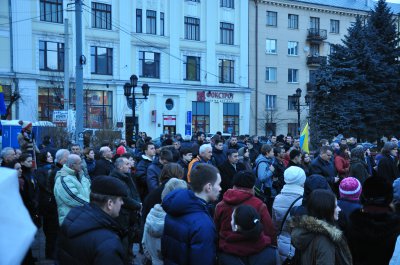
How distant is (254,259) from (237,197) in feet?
2.74

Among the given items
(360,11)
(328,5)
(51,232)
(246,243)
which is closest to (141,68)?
(328,5)

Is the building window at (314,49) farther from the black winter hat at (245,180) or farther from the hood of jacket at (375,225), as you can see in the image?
the hood of jacket at (375,225)

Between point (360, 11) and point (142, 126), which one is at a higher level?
point (360, 11)

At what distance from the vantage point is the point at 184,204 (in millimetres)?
3676

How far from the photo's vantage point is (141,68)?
124 ft

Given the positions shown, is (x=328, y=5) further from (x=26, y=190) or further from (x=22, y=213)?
(x=22, y=213)

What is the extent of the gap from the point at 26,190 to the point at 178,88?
108ft

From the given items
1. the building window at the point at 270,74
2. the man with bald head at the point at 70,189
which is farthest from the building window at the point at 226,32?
the man with bald head at the point at 70,189

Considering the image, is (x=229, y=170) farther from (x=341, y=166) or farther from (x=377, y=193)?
A: (x=377, y=193)

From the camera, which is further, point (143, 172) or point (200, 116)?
point (200, 116)

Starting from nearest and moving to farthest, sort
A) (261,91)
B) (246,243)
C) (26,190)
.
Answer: (246,243) < (26,190) < (261,91)

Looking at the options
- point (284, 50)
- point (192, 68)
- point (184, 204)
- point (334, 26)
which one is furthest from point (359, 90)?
point (334, 26)

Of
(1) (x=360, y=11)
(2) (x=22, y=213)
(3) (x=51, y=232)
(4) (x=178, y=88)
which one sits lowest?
(3) (x=51, y=232)

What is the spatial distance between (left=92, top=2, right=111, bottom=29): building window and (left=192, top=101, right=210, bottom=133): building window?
35.4ft
